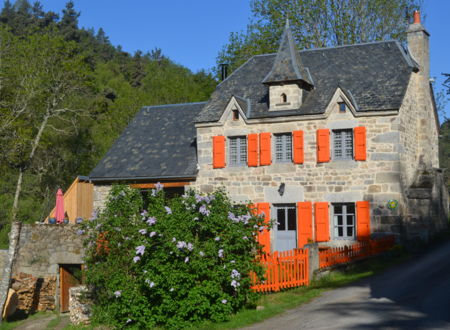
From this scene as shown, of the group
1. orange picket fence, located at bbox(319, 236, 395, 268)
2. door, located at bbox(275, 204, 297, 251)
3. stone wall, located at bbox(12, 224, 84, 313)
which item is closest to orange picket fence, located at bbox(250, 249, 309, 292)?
orange picket fence, located at bbox(319, 236, 395, 268)

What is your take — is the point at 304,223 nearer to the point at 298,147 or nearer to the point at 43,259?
the point at 298,147

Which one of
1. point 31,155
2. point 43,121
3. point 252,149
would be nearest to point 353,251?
point 252,149

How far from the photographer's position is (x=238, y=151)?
2356 cm

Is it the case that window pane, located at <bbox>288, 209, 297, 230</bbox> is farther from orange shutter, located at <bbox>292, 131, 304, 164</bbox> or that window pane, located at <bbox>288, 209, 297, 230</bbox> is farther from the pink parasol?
the pink parasol

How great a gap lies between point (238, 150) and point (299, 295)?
32.7 feet

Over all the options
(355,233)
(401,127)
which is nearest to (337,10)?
(401,127)

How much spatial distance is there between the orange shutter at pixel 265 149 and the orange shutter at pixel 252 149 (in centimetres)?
22

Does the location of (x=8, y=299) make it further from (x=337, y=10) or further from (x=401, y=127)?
(x=337, y=10)

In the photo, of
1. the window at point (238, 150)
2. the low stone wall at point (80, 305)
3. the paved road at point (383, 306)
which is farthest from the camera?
the window at point (238, 150)

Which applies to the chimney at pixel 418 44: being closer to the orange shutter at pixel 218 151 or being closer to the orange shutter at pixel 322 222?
the orange shutter at pixel 322 222

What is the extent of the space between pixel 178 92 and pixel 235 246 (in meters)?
30.7

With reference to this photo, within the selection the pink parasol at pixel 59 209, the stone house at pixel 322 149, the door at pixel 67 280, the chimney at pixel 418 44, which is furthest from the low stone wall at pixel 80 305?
the chimney at pixel 418 44

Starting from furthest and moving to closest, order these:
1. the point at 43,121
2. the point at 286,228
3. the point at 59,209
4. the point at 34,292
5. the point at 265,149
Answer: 1. the point at 43,121
2. the point at 265,149
3. the point at 286,228
4. the point at 59,209
5. the point at 34,292

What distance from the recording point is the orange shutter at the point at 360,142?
21.1 metres
